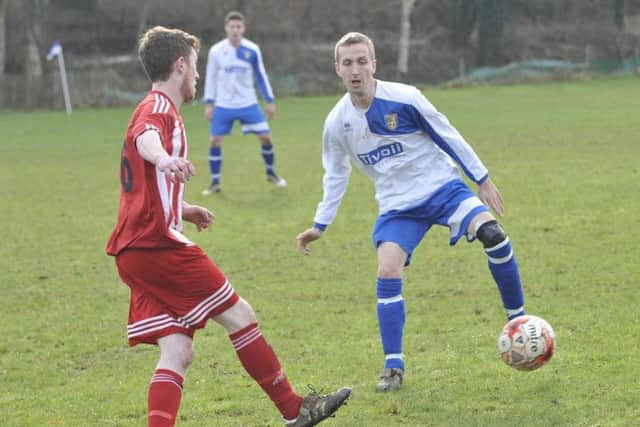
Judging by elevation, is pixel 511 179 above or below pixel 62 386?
below

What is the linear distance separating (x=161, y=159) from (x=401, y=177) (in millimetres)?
2099

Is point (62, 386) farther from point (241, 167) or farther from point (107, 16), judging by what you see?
point (107, 16)

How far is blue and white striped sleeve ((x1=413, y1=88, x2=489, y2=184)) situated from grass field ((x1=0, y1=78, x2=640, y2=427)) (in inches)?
43.9

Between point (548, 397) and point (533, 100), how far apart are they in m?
24.0

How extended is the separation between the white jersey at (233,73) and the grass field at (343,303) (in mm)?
1314

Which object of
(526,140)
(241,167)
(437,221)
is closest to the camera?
(437,221)

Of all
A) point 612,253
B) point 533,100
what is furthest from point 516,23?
point 612,253

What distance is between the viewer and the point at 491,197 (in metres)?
5.59

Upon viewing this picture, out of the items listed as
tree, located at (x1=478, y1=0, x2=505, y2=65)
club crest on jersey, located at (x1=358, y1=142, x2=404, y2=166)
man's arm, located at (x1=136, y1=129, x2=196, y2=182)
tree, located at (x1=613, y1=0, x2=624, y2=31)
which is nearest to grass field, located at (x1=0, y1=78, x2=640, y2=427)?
club crest on jersey, located at (x1=358, y1=142, x2=404, y2=166)

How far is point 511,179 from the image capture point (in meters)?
13.6

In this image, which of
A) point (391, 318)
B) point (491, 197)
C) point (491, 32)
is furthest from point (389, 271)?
point (491, 32)

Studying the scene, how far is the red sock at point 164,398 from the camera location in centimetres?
434

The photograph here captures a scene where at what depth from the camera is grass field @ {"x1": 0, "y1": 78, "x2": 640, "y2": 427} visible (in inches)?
209

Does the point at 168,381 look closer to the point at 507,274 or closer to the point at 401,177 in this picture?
the point at 401,177
